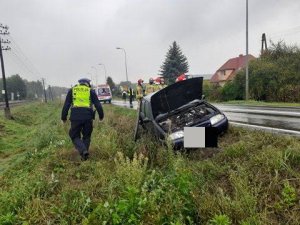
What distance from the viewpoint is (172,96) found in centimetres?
847

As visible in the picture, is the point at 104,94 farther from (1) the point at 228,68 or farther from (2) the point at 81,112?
(1) the point at 228,68

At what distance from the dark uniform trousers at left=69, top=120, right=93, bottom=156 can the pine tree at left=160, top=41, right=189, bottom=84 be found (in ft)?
171

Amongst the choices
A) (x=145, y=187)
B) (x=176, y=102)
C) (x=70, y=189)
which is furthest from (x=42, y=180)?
(x=176, y=102)

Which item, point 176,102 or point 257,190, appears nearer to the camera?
point 257,190

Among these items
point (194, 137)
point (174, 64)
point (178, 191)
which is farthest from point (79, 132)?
point (174, 64)

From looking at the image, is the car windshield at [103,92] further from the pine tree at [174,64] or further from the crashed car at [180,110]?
the crashed car at [180,110]

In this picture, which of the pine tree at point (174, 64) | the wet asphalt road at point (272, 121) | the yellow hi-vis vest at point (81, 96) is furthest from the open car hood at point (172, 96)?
the pine tree at point (174, 64)

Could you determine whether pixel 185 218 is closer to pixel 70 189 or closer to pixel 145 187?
pixel 145 187

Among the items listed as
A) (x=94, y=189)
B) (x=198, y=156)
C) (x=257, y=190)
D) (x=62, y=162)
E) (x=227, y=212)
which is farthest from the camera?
(x=62, y=162)

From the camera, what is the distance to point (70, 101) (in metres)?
7.98

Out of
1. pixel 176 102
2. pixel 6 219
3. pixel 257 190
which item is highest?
pixel 176 102

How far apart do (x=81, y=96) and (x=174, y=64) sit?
53553 mm

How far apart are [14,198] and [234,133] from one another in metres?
4.86

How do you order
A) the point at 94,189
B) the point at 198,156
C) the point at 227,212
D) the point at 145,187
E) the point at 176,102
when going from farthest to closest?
the point at 176,102
the point at 198,156
the point at 94,189
the point at 145,187
the point at 227,212
